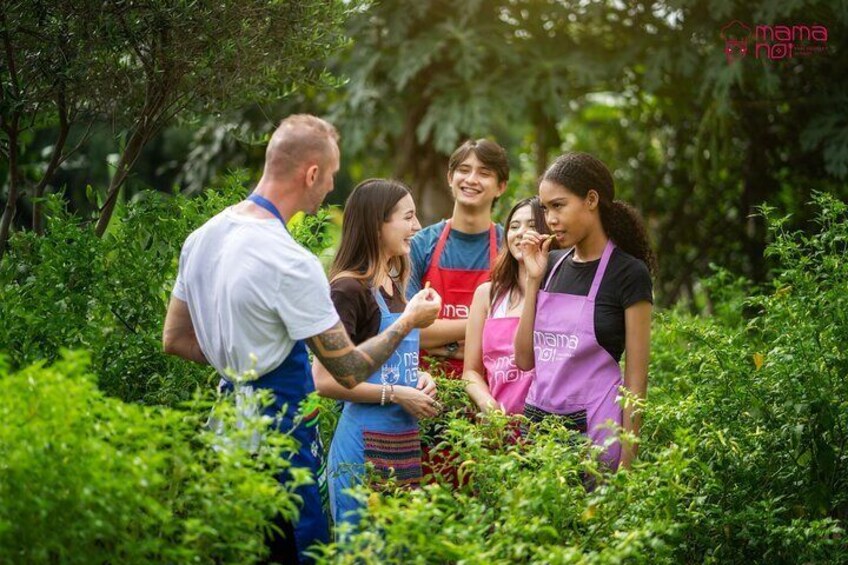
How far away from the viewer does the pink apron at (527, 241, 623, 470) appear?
162 inches

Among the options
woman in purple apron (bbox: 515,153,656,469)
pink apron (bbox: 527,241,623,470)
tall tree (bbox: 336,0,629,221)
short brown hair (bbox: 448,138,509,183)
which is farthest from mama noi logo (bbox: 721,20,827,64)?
pink apron (bbox: 527,241,623,470)

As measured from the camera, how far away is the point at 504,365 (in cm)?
452

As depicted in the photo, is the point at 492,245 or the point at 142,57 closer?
the point at 142,57

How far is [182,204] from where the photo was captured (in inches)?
185

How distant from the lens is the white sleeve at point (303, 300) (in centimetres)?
326

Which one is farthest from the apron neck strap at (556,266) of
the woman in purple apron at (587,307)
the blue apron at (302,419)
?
the blue apron at (302,419)

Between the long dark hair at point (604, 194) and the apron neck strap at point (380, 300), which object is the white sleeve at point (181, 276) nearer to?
the apron neck strap at point (380, 300)

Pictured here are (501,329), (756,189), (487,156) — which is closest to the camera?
(501,329)

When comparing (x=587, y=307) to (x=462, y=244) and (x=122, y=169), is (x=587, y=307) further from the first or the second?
(x=122, y=169)

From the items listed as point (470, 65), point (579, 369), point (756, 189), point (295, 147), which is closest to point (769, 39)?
point (756, 189)

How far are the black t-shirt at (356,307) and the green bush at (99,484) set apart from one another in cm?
93

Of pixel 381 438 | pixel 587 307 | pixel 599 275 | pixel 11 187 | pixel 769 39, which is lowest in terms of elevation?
pixel 381 438

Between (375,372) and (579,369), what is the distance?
0.83 m

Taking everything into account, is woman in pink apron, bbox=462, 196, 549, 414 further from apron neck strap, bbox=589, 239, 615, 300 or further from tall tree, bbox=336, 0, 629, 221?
tall tree, bbox=336, 0, 629, 221
